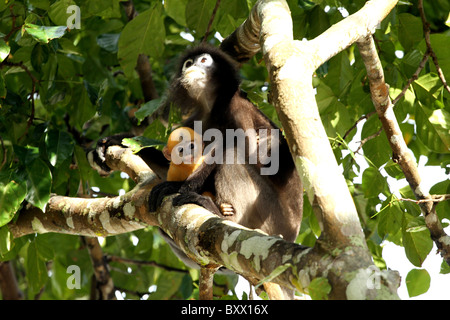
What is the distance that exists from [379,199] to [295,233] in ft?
2.22

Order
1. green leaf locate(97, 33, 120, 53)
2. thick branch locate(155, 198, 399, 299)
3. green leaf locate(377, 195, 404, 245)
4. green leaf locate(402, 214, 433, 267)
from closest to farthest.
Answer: thick branch locate(155, 198, 399, 299) → green leaf locate(402, 214, 433, 267) → green leaf locate(377, 195, 404, 245) → green leaf locate(97, 33, 120, 53)

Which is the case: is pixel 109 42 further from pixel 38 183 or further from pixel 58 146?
pixel 38 183

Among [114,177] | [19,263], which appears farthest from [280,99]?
[19,263]

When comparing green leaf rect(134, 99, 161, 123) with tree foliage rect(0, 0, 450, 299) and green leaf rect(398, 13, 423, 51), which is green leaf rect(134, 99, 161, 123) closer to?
tree foliage rect(0, 0, 450, 299)

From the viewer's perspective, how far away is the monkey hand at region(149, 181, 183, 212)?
8.86 feet

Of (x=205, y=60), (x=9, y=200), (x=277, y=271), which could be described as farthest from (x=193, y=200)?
(x=205, y=60)

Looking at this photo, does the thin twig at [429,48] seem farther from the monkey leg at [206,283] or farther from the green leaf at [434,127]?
the monkey leg at [206,283]

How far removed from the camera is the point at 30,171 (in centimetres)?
288

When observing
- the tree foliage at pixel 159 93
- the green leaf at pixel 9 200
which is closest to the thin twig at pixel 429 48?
the tree foliage at pixel 159 93

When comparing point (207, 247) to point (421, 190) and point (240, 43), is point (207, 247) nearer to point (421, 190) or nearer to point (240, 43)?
point (421, 190)

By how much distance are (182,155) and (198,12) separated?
3.11ft

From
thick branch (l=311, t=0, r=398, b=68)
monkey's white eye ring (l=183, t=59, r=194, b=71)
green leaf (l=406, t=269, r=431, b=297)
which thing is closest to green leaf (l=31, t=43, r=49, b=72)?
monkey's white eye ring (l=183, t=59, r=194, b=71)

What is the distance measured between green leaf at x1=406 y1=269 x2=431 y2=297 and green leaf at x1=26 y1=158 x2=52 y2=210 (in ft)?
6.75

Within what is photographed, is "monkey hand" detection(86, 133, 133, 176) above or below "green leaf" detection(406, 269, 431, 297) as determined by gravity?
above
